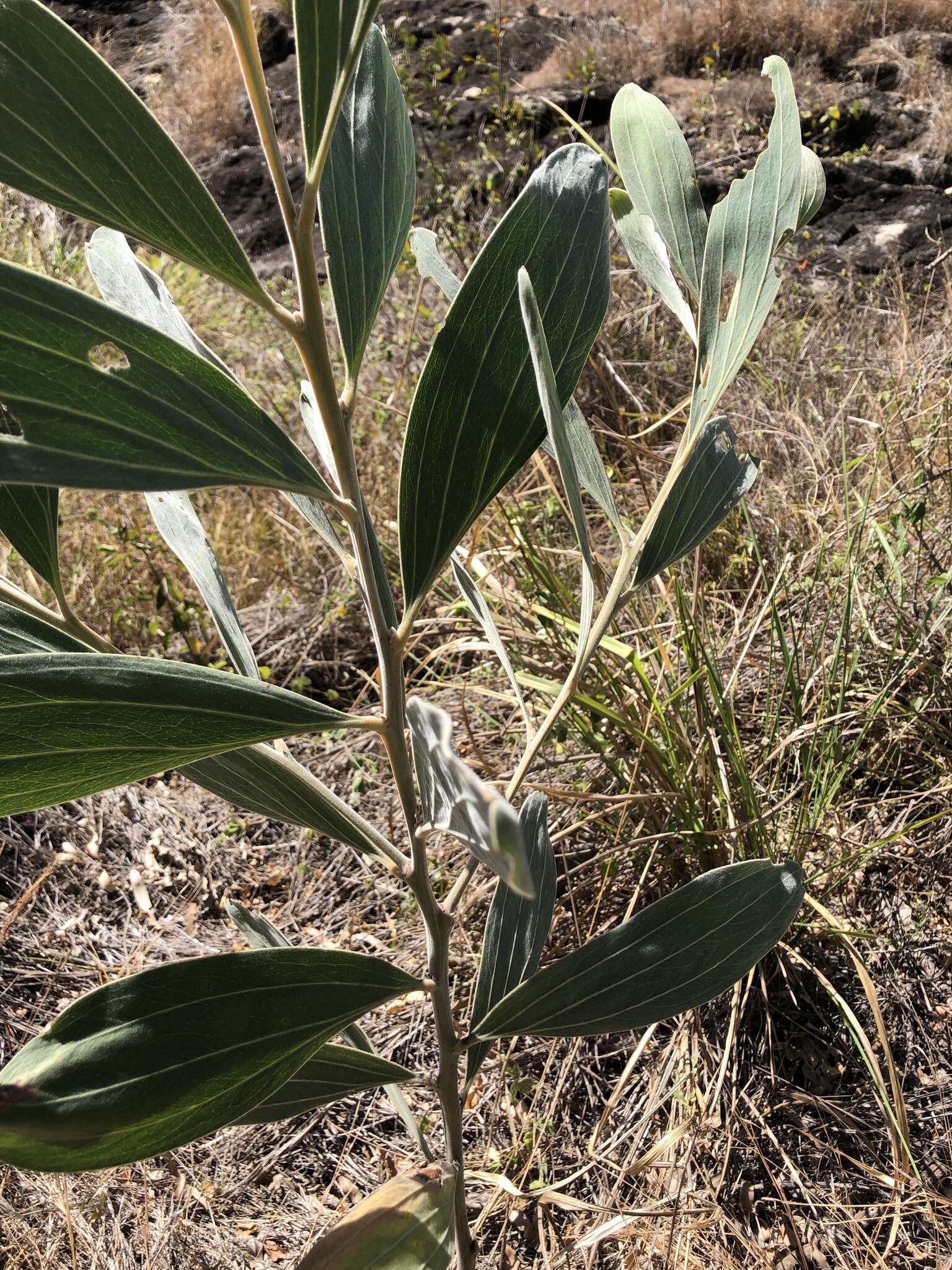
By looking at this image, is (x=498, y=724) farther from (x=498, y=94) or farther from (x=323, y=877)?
(x=498, y=94)

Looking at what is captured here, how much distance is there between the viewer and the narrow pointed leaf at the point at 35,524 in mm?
605

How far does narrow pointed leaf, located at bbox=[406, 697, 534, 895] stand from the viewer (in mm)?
282

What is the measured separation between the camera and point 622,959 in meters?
0.65

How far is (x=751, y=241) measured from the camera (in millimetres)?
544

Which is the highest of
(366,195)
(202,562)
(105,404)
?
(366,195)

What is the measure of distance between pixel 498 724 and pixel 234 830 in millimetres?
537

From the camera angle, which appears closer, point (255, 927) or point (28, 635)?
point (28, 635)

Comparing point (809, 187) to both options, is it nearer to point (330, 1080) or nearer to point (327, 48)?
point (327, 48)

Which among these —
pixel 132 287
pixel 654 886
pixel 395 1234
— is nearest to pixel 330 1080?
pixel 395 1234

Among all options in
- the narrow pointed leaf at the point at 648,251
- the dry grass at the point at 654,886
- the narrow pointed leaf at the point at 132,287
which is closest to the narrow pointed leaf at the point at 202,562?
the narrow pointed leaf at the point at 132,287

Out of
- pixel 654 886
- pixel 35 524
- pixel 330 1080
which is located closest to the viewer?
pixel 35 524

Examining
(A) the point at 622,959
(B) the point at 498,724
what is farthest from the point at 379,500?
(A) the point at 622,959

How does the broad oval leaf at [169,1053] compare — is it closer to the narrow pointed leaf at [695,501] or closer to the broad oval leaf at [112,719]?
the broad oval leaf at [112,719]

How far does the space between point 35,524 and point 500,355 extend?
1.04 feet
